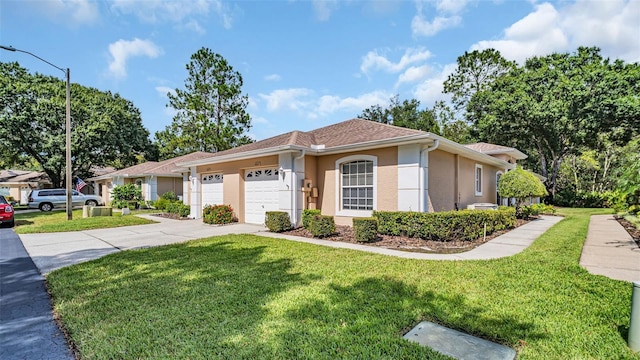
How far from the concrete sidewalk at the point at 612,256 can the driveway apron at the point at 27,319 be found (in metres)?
7.65

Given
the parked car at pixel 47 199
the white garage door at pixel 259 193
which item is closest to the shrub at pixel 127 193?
the parked car at pixel 47 199

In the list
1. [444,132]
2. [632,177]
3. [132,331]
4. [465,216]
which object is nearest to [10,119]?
[132,331]

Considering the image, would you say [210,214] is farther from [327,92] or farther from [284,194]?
[327,92]

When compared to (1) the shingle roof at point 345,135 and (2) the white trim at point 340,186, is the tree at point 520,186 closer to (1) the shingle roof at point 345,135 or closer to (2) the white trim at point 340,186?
(1) the shingle roof at point 345,135

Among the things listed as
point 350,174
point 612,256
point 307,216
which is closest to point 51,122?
point 307,216

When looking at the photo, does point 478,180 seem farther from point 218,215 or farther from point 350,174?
point 218,215

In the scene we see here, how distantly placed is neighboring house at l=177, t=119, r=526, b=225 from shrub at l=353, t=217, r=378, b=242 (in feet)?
5.22

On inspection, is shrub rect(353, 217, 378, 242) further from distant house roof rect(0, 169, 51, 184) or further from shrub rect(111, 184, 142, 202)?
distant house roof rect(0, 169, 51, 184)

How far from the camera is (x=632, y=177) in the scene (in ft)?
19.2

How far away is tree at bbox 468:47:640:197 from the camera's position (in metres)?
19.7

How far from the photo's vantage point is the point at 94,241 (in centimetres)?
847

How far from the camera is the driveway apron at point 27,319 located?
9.27ft

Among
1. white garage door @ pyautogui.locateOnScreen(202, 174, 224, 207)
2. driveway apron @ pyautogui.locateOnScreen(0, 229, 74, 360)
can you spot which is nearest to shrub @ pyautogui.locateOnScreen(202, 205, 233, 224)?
white garage door @ pyautogui.locateOnScreen(202, 174, 224, 207)

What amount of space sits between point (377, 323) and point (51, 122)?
31316mm
